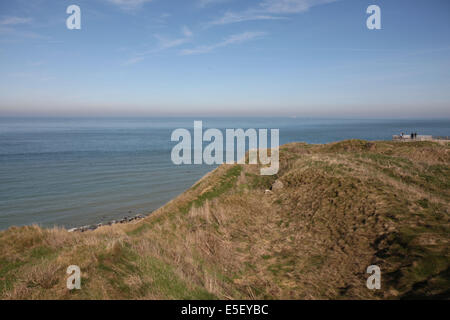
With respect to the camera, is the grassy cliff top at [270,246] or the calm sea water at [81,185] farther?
the calm sea water at [81,185]

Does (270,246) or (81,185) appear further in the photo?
(81,185)

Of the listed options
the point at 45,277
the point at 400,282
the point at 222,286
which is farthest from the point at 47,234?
the point at 400,282

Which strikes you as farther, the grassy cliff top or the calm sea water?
the calm sea water

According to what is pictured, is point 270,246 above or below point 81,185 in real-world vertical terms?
above

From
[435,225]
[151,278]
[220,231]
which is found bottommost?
[220,231]

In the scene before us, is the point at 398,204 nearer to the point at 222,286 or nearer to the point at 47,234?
the point at 222,286
